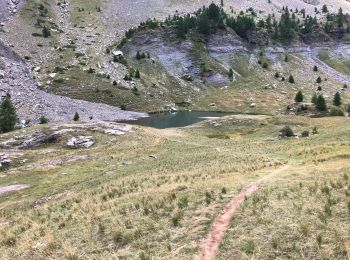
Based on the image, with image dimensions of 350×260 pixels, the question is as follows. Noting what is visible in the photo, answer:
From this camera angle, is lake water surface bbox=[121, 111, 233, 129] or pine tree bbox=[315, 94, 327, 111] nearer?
pine tree bbox=[315, 94, 327, 111]

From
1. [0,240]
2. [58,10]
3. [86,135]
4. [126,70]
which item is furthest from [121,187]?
[58,10]

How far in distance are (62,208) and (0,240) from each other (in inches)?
274

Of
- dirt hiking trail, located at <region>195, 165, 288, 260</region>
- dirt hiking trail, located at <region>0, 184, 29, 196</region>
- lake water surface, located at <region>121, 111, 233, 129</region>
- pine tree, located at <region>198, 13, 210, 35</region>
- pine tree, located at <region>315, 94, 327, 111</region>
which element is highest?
pine tree, located at <region>198, 13, 210, 35</region>

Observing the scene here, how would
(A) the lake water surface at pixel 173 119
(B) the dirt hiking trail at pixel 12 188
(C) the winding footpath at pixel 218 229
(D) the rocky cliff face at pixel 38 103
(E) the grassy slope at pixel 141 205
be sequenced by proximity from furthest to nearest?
1. (D) the rocky cliff face at pixel 38 103
2. (A) the lake water surface at pixel 173 119
3. (B) the dirt hiking trail at pixel 12 188
4. (E) the grassy slope at pixel 141 205
5. (C) the winding footpath at pixel 218 229

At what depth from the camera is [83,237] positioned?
1889 cm

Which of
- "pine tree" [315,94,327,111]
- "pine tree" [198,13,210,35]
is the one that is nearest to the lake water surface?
"pine tree" [315,94,327,111]

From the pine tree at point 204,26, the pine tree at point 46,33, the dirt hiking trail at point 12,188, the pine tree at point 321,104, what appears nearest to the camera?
the dirt hiking trail at point 12,188

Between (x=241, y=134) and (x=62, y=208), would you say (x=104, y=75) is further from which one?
(x=62, y=208)

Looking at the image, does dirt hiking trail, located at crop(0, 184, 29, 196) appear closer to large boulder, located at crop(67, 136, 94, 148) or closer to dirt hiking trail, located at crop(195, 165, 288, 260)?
large boulder, located at crop(67, 136, 94, 148)

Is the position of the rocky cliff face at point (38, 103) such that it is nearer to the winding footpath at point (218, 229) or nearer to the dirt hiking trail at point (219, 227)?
the dirt hiking trail at point (219, 227)

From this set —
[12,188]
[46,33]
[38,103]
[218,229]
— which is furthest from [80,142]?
[46,33]

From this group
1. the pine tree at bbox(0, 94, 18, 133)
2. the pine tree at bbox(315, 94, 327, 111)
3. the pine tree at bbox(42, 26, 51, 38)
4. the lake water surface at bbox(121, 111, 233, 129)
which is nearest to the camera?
the pine tree at bbox(0, 94, 18, 133)

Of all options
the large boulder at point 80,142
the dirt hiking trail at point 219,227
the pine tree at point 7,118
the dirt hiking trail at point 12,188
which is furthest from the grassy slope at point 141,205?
the pine tree at point 7,118

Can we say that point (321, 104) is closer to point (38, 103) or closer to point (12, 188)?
point (38, 103)
